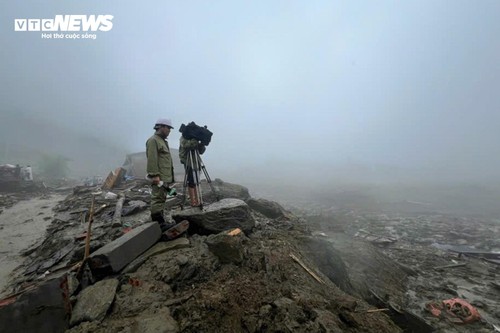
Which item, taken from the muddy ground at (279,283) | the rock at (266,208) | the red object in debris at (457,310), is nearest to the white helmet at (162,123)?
the muddy ground at (279,283)

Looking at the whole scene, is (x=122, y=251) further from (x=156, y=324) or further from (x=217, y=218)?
(x=217, y=218)

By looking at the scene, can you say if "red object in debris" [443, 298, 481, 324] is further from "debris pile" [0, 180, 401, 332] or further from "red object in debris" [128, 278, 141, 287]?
"red object in debris" [128, 278, 141, 287]

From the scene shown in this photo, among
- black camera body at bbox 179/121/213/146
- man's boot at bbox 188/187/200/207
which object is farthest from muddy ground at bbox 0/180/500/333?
black camera body at bbox 179/121/213/146

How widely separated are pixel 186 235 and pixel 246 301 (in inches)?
86.1

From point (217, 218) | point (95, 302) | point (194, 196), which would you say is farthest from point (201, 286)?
point (194, 196)

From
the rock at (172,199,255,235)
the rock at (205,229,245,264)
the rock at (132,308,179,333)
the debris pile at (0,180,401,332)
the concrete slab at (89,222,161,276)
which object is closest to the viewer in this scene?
the rock at (132,308,179,333)

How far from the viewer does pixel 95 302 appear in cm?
323

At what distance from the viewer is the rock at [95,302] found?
9.95ft

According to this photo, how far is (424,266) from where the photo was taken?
26.1ft

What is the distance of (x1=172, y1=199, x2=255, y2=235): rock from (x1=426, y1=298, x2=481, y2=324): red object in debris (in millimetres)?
4267

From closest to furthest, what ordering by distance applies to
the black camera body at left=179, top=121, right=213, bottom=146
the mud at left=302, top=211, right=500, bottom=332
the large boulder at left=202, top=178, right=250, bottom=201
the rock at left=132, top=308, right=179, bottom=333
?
the rock at left=132, top=308, right=179, bottom=333, the mud at left=302, top=211, right=500, bottom=332, the black camera body at left=179, top=121, right=213, bottom=146, the large boulder at left=202, top=178, right=250, bottom=201

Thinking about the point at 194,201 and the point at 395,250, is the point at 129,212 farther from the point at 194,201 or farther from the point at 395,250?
the point at 395,250

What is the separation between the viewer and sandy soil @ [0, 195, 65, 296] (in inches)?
248

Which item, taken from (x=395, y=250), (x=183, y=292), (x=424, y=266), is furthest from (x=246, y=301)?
(x=395, y=250)
